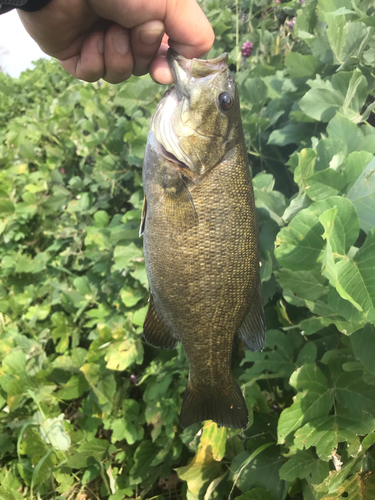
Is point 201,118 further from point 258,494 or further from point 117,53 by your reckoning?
point 258,494

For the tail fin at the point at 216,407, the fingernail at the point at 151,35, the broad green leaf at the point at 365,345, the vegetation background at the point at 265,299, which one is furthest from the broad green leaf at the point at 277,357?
the fingernail at the point at 151,35

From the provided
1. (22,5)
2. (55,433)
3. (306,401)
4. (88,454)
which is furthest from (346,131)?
(55,433)

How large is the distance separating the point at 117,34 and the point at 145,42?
0.15m

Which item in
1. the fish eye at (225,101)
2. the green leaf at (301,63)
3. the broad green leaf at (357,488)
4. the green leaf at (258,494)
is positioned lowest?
the green leaf at (258,494)

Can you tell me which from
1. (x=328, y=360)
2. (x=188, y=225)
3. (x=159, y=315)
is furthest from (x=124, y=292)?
(x=328, y=360)

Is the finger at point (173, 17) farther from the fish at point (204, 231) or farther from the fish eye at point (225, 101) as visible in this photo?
the fish eye at point (225, 101)

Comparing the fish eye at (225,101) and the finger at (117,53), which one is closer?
the fish eye at (225,101)

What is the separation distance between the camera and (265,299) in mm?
1554

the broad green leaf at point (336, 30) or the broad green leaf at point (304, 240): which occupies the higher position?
the broad green leaf at point (336, 30)

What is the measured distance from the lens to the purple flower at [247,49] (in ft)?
8.02

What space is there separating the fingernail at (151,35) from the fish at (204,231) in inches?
3.0

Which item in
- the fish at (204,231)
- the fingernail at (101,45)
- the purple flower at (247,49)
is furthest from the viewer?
the purple flower at (247,49)

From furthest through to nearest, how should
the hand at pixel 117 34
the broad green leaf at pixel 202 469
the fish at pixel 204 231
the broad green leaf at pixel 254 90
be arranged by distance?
the broad green leaf at pixel 254 90 → the broad green leaf at pixel 202 469 → the hand at pixel 117 34 → the fish at pixel 204 231

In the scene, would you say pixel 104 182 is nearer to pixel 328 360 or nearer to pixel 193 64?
pixel 193 64
